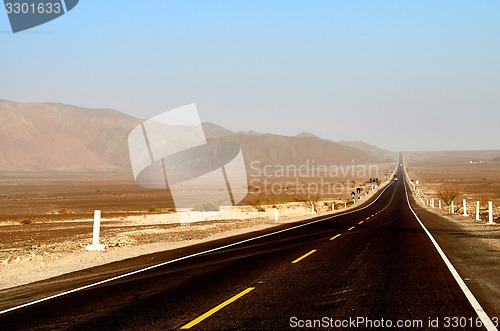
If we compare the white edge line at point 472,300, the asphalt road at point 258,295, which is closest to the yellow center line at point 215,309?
the asphalt road at point 258,295

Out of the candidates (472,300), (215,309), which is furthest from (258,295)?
(472,300)

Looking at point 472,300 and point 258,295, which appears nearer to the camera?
point 472,300

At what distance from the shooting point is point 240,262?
13.7 meters

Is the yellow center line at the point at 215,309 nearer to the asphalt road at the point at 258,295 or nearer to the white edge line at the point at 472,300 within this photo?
the asphalt road at the point at 258,295

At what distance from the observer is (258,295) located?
927 centimetres

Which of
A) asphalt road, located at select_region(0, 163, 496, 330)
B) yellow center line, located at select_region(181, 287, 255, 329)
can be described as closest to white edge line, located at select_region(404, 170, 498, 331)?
asphalt road, located at select_region(0, 163, 496, 330)

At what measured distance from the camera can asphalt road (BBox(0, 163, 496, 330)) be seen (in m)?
7.49

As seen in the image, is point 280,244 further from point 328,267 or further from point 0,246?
point 0,246

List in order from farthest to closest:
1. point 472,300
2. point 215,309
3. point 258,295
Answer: point 258,295, point 472,300, point 215,309

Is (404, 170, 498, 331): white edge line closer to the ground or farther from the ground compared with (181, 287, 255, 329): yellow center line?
closer to the ground

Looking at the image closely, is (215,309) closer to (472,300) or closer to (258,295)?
(258,295)

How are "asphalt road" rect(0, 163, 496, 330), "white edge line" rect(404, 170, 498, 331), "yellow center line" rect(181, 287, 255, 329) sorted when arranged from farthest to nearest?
"asphalt road" rect(0, 163, 496, 330)
"yellow center line" rect(181, 287, 255, 329)
"white edge line" rect(404, 170, 498, 331)

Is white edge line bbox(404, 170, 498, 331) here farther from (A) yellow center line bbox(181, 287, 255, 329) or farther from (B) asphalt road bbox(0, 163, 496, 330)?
(A) yellow center line bbox(181, 287, 255, 329)

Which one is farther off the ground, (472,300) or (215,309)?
(215,309)
